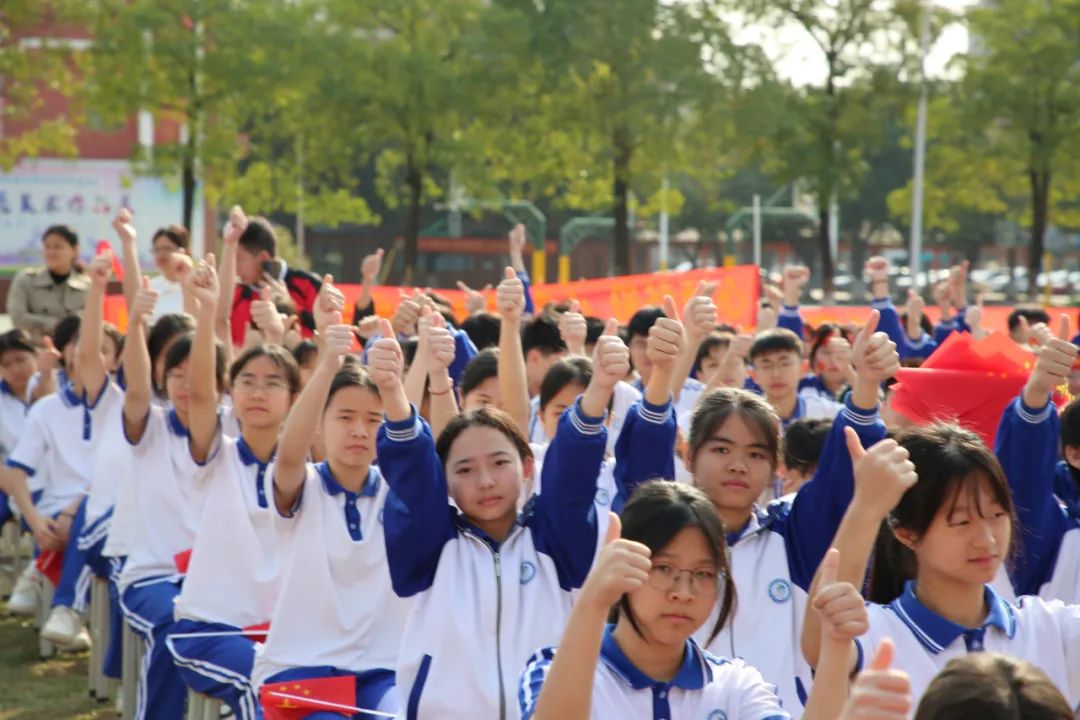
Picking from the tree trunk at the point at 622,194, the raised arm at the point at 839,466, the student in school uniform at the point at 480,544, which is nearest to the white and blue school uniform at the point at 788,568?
the raised arm at the point at 839,466

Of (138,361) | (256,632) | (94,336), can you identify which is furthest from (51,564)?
(256,632)

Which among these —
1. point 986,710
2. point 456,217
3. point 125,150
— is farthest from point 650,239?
point 986,710

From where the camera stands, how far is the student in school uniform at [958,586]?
307 cm

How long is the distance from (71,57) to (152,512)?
17.6 meters

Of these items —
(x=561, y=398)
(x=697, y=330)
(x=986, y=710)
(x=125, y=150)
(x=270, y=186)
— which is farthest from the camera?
(x=125, y=150)

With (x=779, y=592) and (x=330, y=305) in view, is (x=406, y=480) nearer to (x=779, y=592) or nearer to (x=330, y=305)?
(x=779, y=592)

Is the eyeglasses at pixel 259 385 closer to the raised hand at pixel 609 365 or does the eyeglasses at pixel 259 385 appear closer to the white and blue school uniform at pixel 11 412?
the raised hand at pixel 609 365

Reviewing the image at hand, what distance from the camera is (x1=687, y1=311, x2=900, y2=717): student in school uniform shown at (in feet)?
12.2

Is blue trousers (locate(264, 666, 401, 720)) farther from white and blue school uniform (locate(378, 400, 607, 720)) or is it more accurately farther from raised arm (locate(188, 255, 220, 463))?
raised arm (locate(188, 255, 220, 463))

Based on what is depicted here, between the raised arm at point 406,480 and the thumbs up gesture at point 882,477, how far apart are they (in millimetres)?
1119

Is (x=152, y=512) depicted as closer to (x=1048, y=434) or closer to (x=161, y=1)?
(x=1048, y=434)

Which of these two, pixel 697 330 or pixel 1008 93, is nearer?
pixel 697 330

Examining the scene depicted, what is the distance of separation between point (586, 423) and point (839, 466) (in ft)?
2.03

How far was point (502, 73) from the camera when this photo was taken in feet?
69.2
